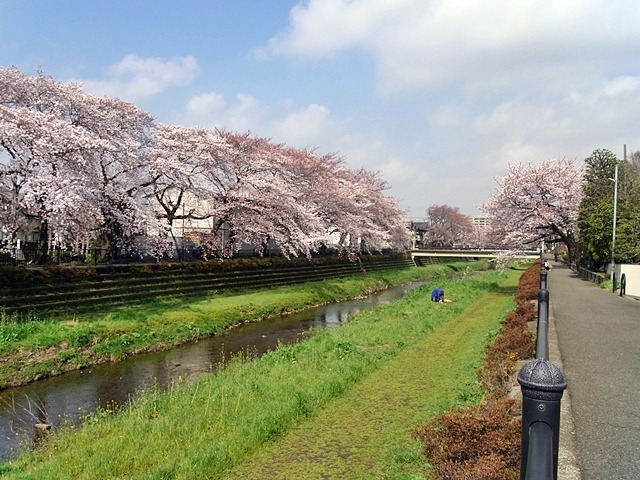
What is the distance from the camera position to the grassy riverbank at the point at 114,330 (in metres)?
15.6

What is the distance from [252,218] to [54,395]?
2277 centimetres

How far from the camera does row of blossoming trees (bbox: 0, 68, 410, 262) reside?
68.6 ft

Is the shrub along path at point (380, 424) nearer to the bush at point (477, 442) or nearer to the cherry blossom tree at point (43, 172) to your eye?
the bush at point (477, 442)

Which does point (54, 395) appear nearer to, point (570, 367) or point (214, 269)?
point (570, 367)

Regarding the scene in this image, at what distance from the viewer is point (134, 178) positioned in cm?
3011

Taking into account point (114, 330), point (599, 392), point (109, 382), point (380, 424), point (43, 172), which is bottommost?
point (109, 382)

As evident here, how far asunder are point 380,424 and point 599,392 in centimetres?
372

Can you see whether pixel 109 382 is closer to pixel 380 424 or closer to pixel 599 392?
pixel 380 424

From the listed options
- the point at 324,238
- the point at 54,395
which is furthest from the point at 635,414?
the point at 324,238

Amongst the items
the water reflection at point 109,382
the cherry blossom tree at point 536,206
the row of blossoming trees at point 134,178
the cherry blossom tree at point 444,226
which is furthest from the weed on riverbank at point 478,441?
the cherry blossom tree at point 444,226

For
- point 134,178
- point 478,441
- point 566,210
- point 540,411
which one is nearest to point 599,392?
point 478,441

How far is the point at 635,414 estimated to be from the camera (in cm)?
752

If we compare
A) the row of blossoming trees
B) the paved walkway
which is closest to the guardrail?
the paved walkway

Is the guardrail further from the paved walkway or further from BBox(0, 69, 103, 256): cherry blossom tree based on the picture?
BBox(0, 69, 103, 256): cherry blossom tree
